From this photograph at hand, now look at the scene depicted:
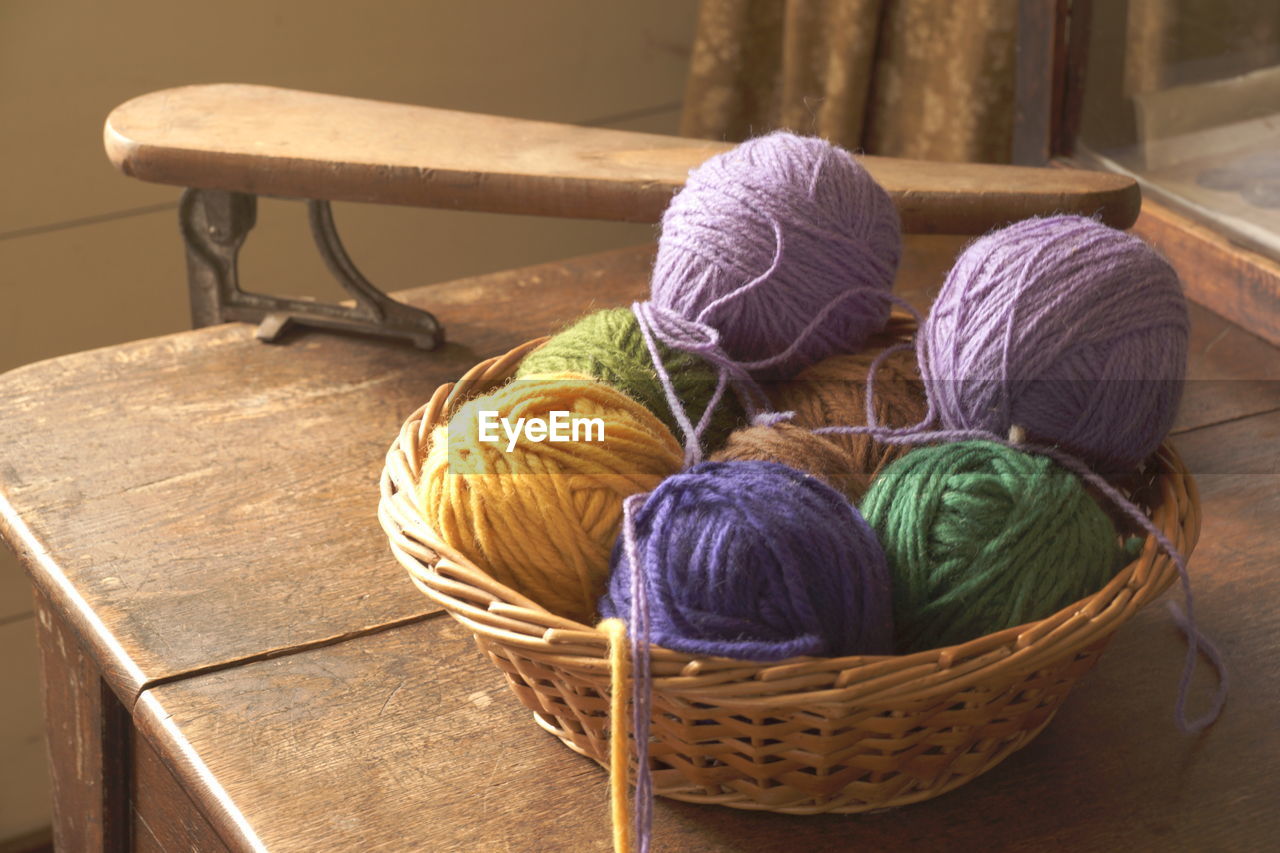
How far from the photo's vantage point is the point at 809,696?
47 cm

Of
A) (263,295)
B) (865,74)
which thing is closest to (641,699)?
(263,295)

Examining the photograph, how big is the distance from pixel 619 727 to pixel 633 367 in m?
0.24

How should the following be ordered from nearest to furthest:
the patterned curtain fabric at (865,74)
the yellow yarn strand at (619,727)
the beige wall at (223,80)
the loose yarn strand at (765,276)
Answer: the yellow yarn strand at (619,727), the loose yarn strand at (765,276), the patterned curtain fabric at (865,74), the beige wall at (223,80)

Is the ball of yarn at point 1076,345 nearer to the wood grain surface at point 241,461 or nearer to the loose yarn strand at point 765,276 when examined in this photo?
the loose yarn strand at point 765,276

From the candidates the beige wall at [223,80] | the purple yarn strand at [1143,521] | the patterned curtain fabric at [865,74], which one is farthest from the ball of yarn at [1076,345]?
the beige wall at [223,80]

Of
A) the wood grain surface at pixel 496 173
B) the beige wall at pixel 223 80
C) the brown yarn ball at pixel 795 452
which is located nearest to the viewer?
the brown yarn ball at pixel 795 452

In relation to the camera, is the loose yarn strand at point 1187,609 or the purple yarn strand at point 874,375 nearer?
the loose yarn strand at point 1187,609

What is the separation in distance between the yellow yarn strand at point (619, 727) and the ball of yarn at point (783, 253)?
29 centimetres

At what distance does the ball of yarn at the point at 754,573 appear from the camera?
496 millimetres

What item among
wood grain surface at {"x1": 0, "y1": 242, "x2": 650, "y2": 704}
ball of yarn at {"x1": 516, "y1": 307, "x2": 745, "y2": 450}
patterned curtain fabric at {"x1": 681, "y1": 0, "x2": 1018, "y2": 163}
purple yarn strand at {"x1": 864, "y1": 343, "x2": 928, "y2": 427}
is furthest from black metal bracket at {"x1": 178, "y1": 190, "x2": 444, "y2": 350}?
patterned curtain fabric at {"x1": 681, "y1": 0, "x2": 1018, "y2": 163}

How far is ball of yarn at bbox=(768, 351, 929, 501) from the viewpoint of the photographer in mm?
650

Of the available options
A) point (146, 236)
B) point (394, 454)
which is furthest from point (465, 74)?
point (394, 454)

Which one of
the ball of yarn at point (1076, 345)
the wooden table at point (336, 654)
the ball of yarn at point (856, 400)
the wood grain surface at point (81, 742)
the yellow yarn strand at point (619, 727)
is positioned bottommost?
the wood grain surface at point (81, 742)

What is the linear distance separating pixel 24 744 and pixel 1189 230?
57.4 inches
